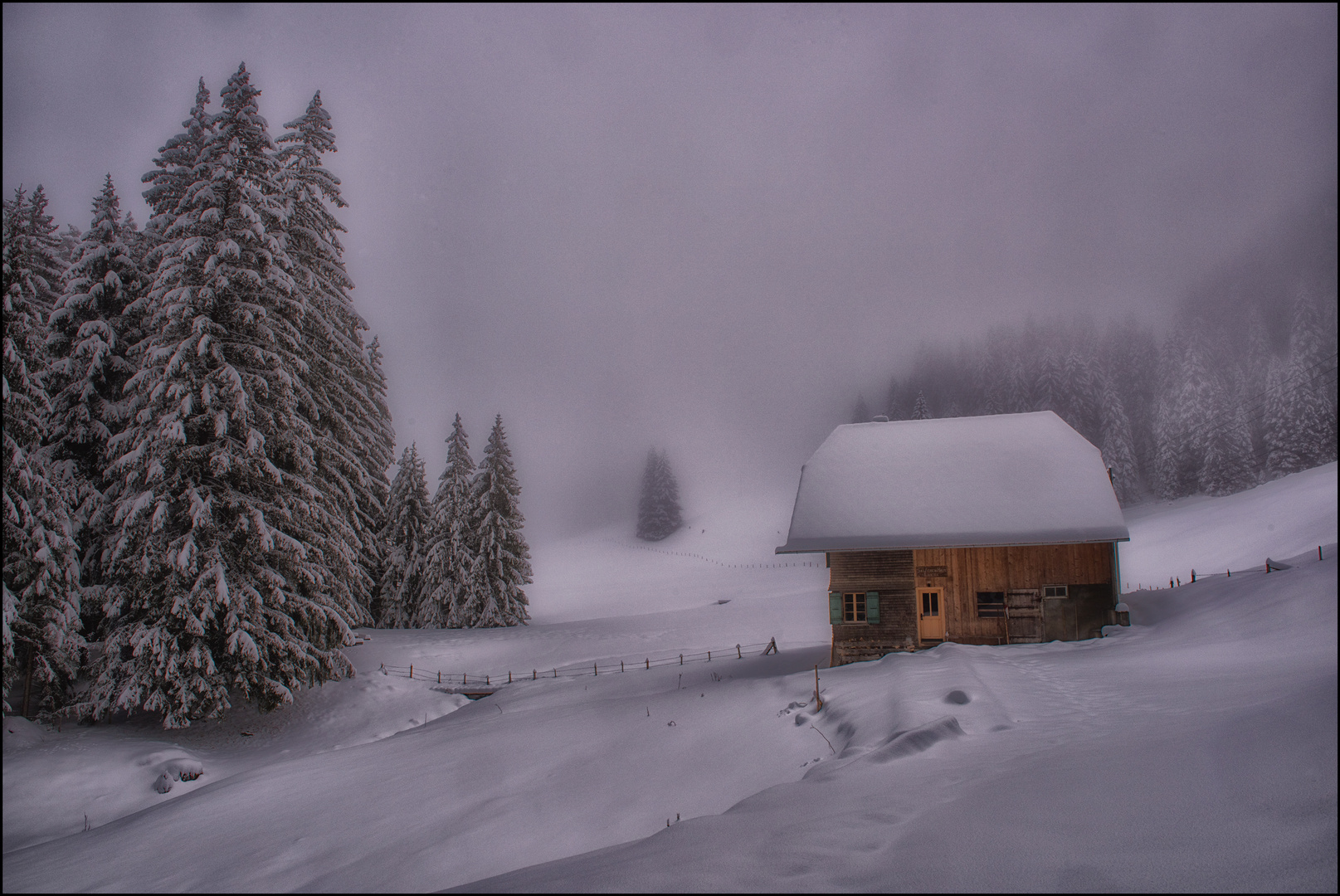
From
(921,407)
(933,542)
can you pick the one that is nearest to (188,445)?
(933,542)

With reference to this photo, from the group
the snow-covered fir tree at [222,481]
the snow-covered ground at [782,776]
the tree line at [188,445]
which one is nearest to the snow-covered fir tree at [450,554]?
the snow-covered ground at [782,776]

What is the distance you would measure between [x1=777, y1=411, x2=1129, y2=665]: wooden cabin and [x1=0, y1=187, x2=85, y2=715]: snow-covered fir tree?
1779 centimetres

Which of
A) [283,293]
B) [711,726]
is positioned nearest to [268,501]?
[283,293]

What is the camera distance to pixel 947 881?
295 cm

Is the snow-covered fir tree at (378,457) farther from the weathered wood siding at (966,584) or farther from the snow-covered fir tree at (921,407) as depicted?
the snow-covered fir tree at (921,407)

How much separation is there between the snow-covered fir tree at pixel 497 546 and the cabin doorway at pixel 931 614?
24.3 metres

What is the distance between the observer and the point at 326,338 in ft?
69.9

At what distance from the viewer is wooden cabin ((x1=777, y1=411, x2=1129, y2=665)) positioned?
19.6 metres

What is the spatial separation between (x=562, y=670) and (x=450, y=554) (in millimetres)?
11574

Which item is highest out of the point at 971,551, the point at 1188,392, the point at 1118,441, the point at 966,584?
the point at 1118,441

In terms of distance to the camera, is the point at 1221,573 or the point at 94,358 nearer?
the point at 94,358

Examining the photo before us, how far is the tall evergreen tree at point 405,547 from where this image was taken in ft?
123

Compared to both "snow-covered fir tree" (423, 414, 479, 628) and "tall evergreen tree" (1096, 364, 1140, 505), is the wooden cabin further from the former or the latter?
"tall evergreen tree" (1096, 364, 1140, 505)

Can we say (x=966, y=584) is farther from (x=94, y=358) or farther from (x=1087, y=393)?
(x=1087, y=393)
